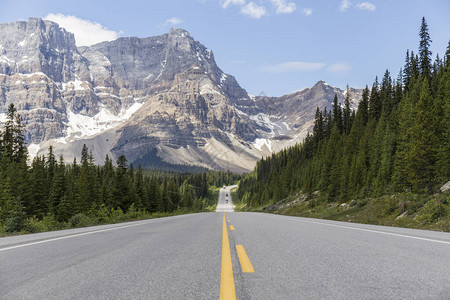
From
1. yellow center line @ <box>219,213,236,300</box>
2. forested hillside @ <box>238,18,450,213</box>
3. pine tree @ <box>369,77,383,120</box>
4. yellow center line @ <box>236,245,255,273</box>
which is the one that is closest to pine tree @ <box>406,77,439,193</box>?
forested hillside @ <box>238,18,450,213</box>

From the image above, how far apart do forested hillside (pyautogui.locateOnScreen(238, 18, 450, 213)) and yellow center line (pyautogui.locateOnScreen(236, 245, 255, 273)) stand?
22888mm

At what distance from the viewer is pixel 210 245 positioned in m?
7.43

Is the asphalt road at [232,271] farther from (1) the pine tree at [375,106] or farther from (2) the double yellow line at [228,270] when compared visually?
(1) the pine tree at [375,106]

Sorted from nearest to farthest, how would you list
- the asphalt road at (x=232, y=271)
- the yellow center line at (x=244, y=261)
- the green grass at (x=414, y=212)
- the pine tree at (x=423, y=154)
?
the asphalt road at (x=232, y=271) < the yellow center line at (x=244, y=261) < the green grass at (x=414, y=212) < the pine tree at (x=423, y=154)

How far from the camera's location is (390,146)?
40812 mm

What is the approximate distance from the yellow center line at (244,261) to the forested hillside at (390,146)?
75.1 feet

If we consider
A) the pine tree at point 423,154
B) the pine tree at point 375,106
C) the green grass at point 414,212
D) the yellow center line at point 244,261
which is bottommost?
the green grass at point 414,212

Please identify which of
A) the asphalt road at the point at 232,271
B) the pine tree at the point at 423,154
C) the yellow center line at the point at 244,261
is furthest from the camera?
the pine tree at the point at 423,154

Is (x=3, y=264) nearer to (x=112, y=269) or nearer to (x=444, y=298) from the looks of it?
(x=112, y=269)

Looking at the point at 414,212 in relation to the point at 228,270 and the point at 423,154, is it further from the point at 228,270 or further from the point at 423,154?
the point at 228,270

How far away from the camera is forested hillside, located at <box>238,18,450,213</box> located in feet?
87.4

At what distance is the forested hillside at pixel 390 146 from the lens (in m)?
26.6

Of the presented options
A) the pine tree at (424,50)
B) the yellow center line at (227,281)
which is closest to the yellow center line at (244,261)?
the yellow center line at (227,281)

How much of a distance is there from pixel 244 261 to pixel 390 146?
41.4 meters
